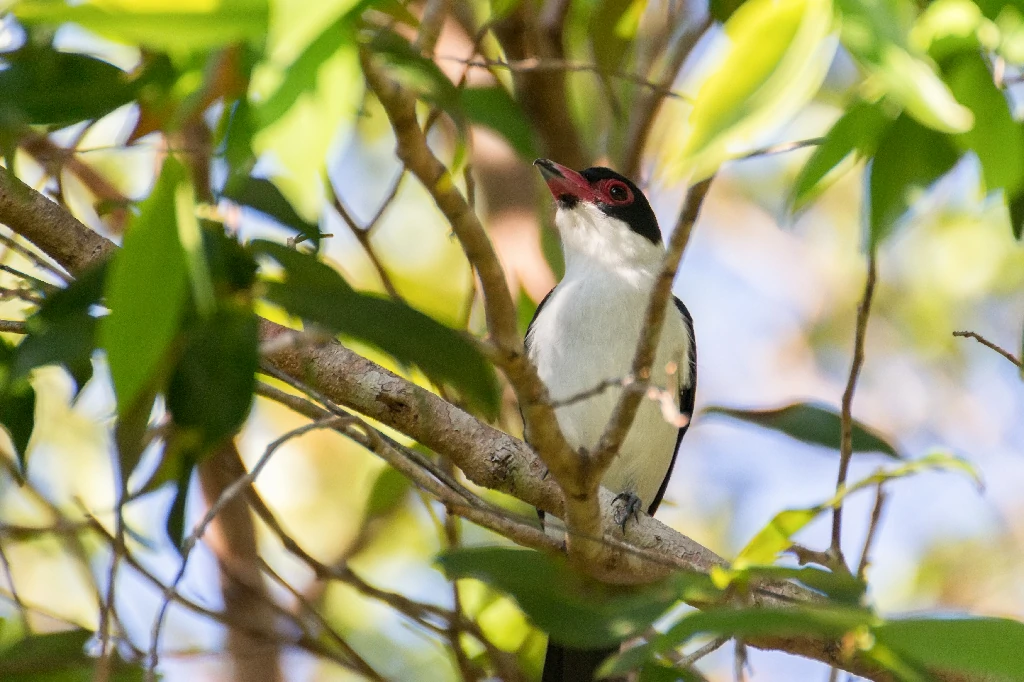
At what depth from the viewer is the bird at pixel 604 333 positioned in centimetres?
368

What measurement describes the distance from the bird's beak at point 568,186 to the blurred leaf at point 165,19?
283 centimetres

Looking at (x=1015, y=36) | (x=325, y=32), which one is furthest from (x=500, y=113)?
(x=325, y=32)

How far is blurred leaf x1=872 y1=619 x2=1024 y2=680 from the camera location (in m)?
1.16

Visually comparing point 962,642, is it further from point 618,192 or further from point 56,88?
point 618,192

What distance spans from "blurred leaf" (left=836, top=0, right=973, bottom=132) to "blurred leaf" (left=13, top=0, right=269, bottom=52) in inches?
19.3

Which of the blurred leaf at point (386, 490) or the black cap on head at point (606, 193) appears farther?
the black cap on head at point (606, 193)

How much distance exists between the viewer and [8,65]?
1809 mm

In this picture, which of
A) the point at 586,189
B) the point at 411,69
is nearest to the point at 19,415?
the point at 411,69

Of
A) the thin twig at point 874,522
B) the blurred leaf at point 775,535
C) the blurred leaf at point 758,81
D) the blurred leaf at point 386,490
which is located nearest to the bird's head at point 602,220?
the blurred leaf at point 386,490

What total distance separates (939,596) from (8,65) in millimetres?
6500

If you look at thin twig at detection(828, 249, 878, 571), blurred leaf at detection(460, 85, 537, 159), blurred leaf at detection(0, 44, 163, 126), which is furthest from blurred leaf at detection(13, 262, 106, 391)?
blurred leaf at detection(460, 85, 537, 159)

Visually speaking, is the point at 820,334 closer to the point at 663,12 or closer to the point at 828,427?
the point at 663,12

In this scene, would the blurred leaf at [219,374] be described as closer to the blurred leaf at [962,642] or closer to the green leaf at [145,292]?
the green leaf at [145,292]

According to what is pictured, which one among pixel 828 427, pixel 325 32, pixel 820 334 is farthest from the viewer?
pixel 820 334
